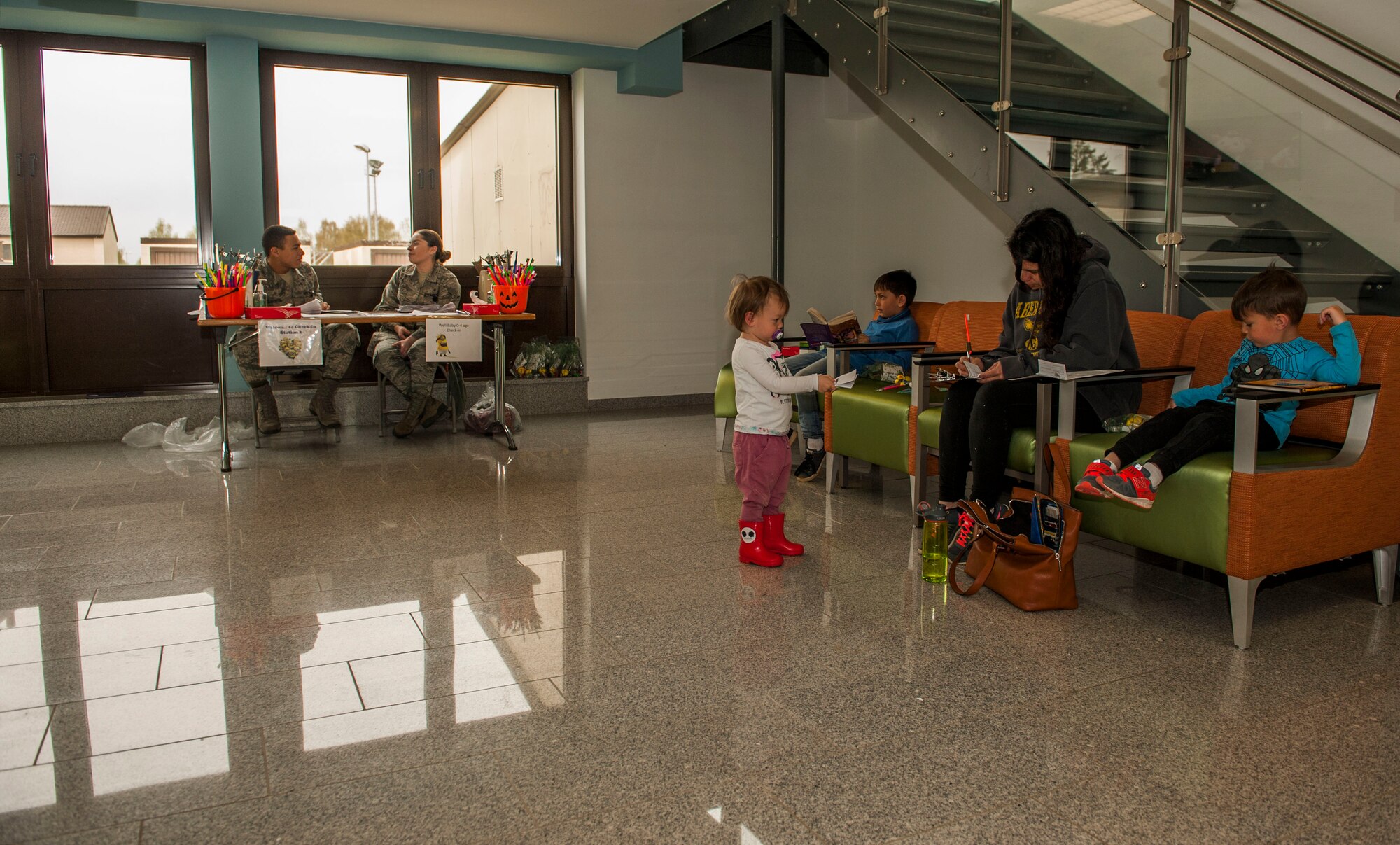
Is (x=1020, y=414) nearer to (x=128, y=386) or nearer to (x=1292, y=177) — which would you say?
(x=1292, y=177)

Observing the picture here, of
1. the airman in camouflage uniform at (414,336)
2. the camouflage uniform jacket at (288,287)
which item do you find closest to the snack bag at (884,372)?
the airman in camouflage uniform at (414,336)

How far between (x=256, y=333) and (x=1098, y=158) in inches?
185

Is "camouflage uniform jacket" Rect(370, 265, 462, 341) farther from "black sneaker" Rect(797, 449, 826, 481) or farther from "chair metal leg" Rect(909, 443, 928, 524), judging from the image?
"chair metal leg" Rect(909, 443, 928, 524)

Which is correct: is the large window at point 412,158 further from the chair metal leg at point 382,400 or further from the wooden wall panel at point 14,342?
the wooden wall panel at point 14,342

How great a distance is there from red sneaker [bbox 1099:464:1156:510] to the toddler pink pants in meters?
1.02

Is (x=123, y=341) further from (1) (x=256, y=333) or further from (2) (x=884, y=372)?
(2) (x=884, y=372)

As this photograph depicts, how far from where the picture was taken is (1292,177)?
3.63 metres

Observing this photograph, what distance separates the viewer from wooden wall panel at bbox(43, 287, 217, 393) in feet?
21.2

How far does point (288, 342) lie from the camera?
17.0ft

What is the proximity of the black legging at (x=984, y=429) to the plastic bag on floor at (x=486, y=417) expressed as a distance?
327 cm

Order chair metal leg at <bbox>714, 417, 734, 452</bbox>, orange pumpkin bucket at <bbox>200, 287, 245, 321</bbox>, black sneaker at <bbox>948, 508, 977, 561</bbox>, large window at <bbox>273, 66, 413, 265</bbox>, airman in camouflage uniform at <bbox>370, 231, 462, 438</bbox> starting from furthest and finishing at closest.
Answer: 1. large window at <bbox>273, 66, 413, 265</bbox>
2. airman in camouflage uniform at <bbox>370, 231, 462, 438</bbox>
3. chair metal leg at <bbox>714, 417, 734, 452</bbox>
4. orange pumpkin bucket at <bbox>200, 287, 245, 321</bbox>
5. black sneaker at <bbox>948, 508, 977, 561</bbox>

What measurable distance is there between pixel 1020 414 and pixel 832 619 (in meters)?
1.12

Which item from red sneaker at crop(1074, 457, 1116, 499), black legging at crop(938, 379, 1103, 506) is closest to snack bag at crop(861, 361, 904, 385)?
black legging at crop(938, 379, 1103, 506)

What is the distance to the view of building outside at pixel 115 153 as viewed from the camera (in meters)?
6.34
